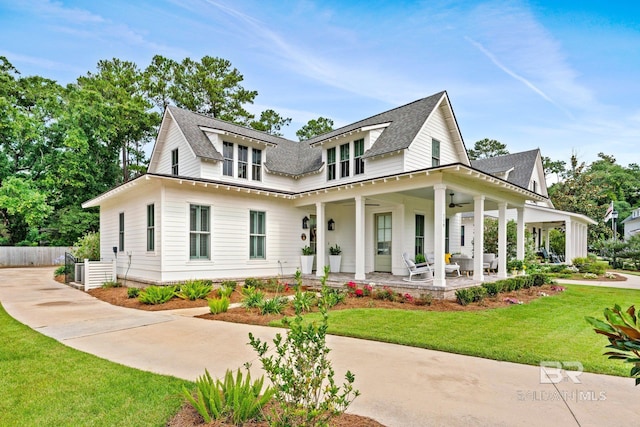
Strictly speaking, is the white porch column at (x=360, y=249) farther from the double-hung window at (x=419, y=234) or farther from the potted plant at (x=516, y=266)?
the potted plant at (x=516, y=266)

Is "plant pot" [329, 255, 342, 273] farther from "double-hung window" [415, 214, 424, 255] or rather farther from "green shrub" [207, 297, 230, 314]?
"green shrub" [207, 297, 230, 314]

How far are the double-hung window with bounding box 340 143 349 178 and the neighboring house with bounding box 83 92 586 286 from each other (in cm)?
4

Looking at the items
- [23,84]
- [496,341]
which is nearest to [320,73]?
[496,341]

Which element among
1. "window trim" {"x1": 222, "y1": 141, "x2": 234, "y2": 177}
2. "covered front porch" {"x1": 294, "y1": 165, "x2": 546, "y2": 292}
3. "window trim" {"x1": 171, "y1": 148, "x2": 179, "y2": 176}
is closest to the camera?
"covered front porch" {"x1": 294, "y1": 165, "x2": 546, "y2": 292}

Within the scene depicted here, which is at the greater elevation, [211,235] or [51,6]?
[51,6]

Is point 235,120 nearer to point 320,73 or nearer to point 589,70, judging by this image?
point 320,73

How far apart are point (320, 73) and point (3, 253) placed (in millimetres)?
25551

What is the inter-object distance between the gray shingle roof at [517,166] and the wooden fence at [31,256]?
101 feet

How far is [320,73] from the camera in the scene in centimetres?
1562

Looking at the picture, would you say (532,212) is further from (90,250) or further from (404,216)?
(90,250)

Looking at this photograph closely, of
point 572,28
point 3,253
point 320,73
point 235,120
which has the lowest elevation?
point 3,253

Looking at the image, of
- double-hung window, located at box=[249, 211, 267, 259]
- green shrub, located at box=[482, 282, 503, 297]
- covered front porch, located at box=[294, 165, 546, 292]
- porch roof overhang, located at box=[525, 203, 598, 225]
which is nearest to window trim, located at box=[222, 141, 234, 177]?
double-hung window, located at box=[249, 211, 267, 259]

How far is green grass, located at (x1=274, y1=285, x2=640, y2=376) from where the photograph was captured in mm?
4910

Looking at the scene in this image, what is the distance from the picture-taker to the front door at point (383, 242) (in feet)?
44.3
